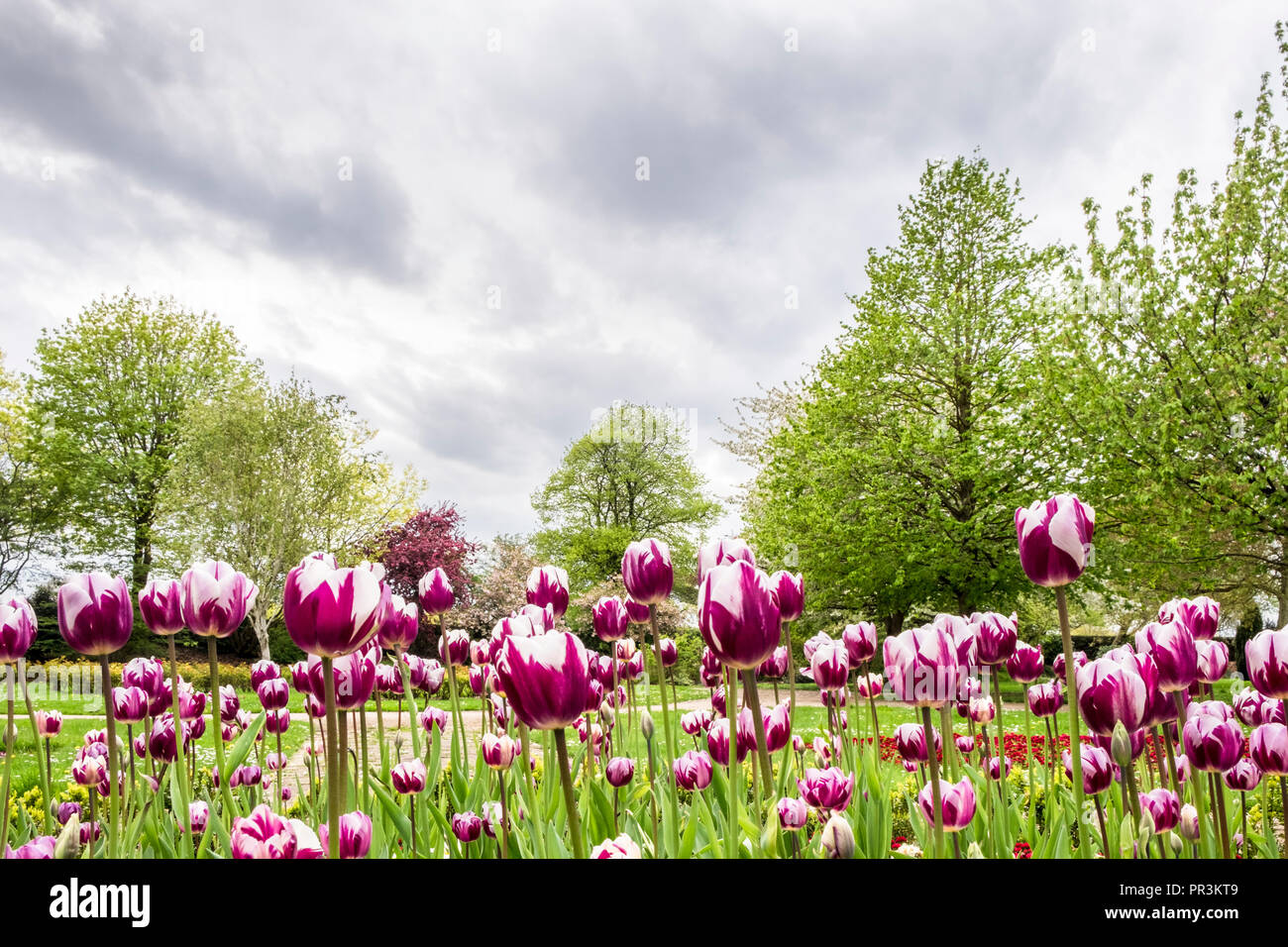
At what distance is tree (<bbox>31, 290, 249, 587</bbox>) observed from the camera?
28828 millimetres

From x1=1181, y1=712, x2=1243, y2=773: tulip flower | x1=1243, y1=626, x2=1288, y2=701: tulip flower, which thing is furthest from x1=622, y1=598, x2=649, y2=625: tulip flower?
x1=1243, y1=626, x2=1288, y2=701: tulip flower

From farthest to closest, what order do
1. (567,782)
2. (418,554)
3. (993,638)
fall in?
(418,554)
(993,638)
(567,782)

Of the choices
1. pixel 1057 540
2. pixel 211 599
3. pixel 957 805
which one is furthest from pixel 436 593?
pixel 1057 540

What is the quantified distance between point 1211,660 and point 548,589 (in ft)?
7.22

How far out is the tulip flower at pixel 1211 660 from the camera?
2230 millimetres

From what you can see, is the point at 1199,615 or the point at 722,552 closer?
Answer: the point at 722,552

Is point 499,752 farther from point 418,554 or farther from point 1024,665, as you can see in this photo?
point 418,554

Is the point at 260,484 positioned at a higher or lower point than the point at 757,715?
higher

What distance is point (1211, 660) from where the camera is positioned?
2305 mm

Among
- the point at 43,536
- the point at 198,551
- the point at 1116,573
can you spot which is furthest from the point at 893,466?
the point at 43,536

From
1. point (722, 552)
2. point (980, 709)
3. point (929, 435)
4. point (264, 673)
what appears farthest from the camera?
point (929, 435)

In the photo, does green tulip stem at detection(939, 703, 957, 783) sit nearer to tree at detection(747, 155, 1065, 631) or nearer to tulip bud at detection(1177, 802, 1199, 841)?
tulip bud at detection(1177, 802, 1199, 841)

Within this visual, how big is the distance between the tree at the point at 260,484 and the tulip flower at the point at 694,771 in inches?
938
